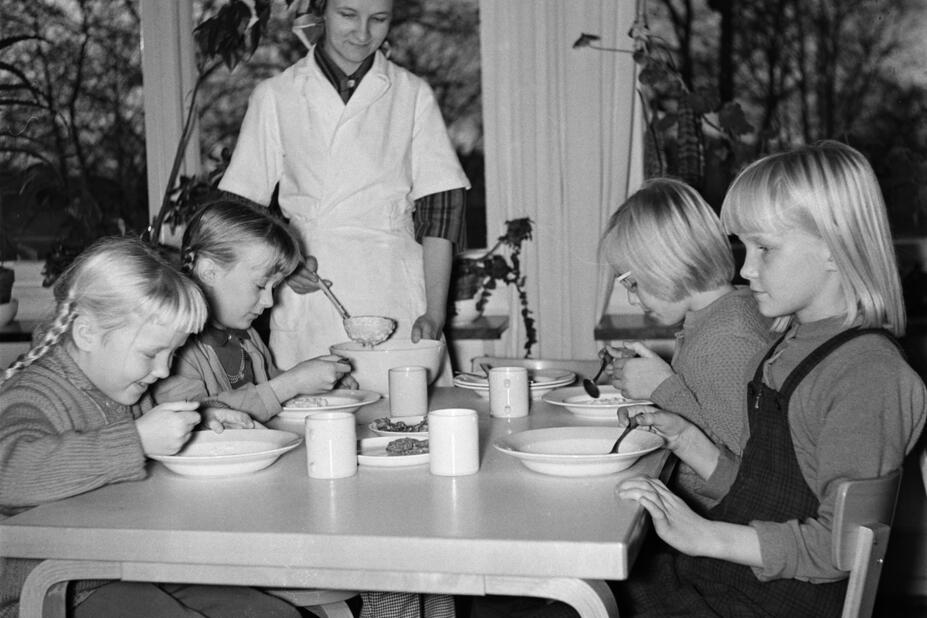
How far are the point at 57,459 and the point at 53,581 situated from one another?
185 mm

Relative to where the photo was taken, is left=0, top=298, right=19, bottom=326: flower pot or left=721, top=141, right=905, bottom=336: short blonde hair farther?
left=0, top=298, right=19, bottom=326: flower pot

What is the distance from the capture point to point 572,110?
3490 millimetres

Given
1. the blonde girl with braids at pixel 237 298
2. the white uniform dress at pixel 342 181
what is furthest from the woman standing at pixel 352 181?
the blonde girl with braids at pixel 237 298

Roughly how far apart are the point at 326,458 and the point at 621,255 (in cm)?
86

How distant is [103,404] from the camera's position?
1599mm

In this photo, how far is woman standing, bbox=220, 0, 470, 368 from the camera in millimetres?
2596

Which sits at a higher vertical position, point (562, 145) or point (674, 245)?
point (562, 145)

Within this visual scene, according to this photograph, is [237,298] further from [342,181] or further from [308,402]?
[342,181]

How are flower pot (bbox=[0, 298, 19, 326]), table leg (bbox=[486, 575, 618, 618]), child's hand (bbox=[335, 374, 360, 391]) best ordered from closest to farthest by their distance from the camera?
1. table leg (bbox=[486, 575, 618, 618])
2. child's hand (bbox=[335, 374, 360, 391])
3. flower pot (bbox=[0, 298, 19, 326])

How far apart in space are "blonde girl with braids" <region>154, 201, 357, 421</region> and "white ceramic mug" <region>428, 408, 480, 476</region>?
56cm

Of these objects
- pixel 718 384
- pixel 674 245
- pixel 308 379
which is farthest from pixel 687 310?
pixel 308 379

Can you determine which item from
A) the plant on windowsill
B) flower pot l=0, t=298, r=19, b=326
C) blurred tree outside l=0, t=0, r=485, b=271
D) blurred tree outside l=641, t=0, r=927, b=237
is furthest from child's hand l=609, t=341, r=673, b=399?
flower pot l=0, t=298, r=19, b=326

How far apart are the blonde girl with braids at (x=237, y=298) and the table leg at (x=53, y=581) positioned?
667 mm

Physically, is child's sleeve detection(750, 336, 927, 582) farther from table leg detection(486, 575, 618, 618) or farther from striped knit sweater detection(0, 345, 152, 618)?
striped knit sweater detection(0, 345, 152, 618)
